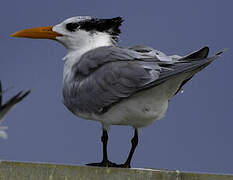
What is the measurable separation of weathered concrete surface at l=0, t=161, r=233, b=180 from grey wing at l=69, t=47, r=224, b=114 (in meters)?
0.65

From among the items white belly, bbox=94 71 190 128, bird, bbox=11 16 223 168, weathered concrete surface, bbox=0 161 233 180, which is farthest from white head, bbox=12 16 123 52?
weathered concrete surface, bbox=0 161 233 180

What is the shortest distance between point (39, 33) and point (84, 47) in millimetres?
694

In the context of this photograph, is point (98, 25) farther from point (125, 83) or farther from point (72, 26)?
point (125, 83)

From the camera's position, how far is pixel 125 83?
18.9 ft

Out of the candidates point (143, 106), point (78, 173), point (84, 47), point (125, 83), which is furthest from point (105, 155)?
point (84, 47)

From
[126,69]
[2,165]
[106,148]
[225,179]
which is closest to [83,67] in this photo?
[126,69]

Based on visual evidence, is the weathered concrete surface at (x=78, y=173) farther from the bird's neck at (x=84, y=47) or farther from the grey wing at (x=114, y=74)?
the bird's neck at (x=84, y=47)

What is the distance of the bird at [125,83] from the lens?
5.71 meters

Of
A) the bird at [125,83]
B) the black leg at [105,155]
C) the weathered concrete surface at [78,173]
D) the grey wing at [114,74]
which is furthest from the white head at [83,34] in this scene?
the weathered concrete surface at [78,173]

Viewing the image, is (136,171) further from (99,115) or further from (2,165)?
(2,165)

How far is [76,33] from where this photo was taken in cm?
659

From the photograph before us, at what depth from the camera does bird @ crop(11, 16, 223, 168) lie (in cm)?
571

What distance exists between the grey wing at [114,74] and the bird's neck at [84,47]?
0.76 feet

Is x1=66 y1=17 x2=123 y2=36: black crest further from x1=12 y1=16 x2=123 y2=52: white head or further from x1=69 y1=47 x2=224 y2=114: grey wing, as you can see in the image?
x1=69 y1=47 x2=224 y2=114: grey wing
